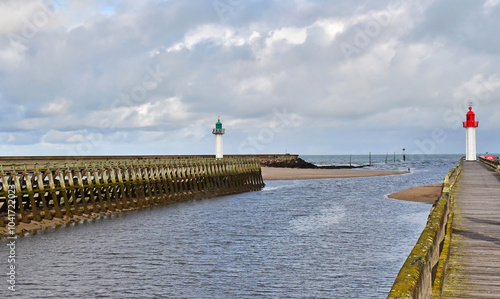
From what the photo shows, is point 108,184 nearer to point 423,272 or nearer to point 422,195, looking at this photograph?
point 422,195

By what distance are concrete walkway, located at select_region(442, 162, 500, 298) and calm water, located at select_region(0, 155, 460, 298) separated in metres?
2.84

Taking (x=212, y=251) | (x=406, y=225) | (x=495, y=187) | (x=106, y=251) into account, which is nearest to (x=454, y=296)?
(x=212, y=251)

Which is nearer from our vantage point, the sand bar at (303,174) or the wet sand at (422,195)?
the wet sand at (422,195)

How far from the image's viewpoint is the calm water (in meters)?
13.3

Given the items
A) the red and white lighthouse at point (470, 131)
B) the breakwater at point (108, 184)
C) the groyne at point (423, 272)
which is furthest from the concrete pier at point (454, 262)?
the red and white lighthouse at point (470, 131)

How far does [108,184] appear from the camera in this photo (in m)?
31.9

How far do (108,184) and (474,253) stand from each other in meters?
26.7

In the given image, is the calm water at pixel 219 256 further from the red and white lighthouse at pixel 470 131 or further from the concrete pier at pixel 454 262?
the red and white lighthouse at pixel 470 131

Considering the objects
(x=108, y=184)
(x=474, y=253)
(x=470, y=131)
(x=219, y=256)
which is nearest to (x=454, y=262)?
(x=474, y=253)

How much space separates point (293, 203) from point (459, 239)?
26505 mm

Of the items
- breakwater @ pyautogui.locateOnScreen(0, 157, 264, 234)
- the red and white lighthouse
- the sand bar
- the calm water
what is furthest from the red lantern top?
the calm water

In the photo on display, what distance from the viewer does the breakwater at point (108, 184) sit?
24.2m

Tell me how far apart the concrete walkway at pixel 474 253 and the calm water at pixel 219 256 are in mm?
2844

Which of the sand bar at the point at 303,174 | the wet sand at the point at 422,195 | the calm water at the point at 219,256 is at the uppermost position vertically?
the sand bar at the point at 303,174
